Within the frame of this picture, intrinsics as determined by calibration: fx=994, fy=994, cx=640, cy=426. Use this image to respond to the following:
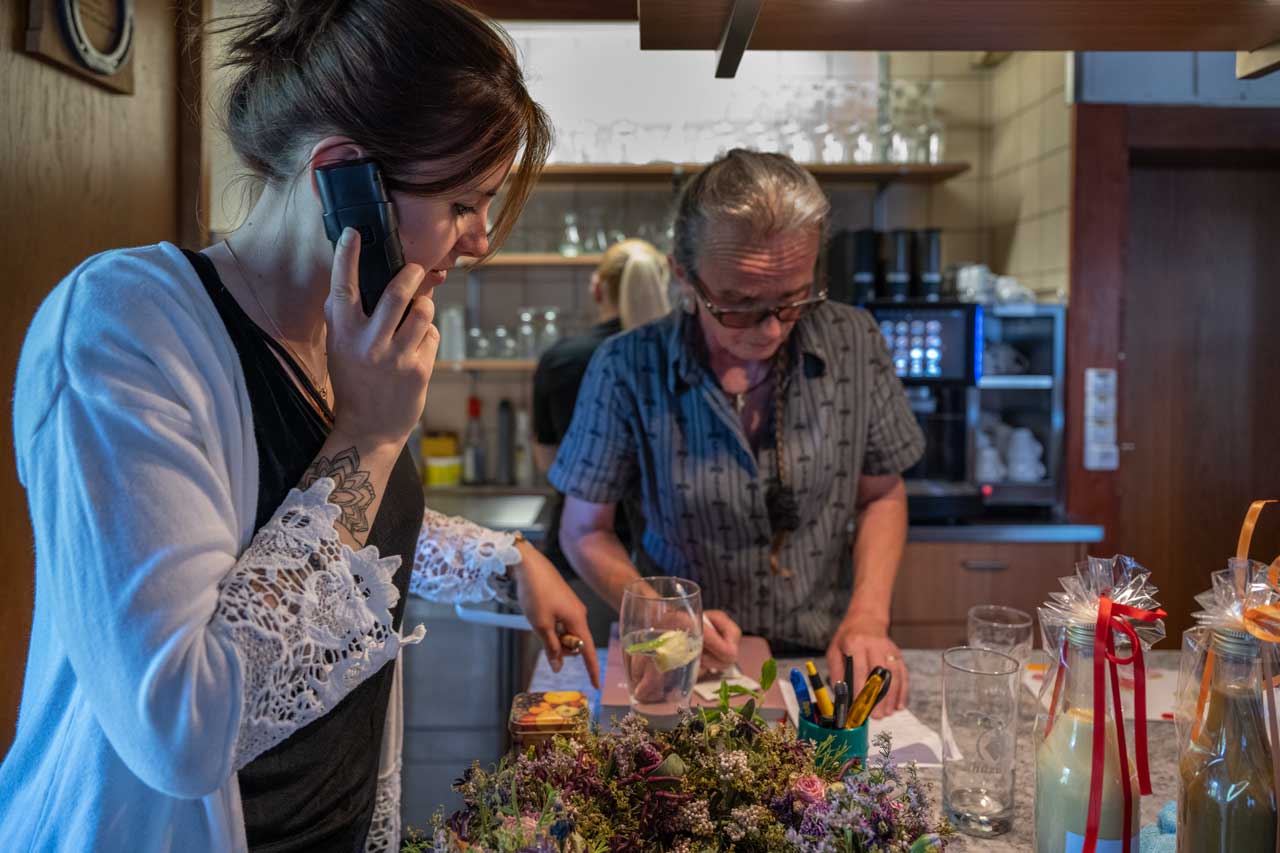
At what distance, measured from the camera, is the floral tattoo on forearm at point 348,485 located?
34.6 inches

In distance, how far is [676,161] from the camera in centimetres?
378

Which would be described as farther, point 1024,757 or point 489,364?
point 489,364

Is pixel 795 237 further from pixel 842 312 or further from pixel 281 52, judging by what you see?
pixel 281 52

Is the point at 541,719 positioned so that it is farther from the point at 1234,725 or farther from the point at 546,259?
the point at 546,259

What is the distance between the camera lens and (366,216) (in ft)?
3.00

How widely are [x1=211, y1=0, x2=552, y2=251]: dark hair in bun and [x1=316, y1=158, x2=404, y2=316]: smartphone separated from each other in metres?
0.03

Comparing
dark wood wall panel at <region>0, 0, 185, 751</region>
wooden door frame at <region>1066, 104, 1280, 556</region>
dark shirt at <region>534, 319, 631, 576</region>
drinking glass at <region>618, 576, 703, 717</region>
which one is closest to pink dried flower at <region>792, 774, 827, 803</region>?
drinking glass at <region>618, 576, 703, 717</region>

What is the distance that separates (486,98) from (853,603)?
1.11m

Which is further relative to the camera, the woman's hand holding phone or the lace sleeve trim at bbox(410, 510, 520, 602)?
the lace sleeve trim at bbox(410, 510, 520, 602)

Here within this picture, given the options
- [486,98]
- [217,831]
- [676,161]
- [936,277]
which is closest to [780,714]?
[217,831]

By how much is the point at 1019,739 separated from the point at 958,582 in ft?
6.52

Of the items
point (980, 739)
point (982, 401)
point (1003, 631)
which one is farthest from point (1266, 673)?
point (982, 401)

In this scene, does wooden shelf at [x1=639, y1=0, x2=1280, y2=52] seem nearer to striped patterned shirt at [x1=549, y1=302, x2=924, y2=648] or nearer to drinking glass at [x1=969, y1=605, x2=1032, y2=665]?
striped patterned shirt at [x1=549, y1=302, x2=924, y2=648]

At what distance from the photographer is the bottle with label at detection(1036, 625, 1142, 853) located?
85 cm
